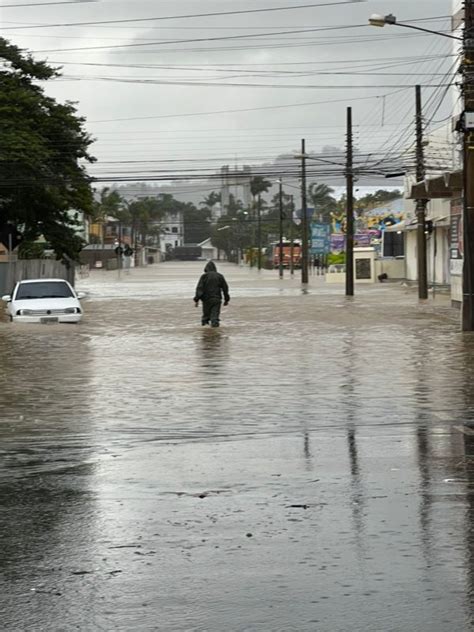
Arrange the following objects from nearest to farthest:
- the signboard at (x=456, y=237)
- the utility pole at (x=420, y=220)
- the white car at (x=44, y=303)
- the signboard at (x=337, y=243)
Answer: the white car at (x=44, y=303) < the signboard at (x=456, y=237) < the utility pole at (x=420, y=220) < the signboard at (x=337, y=243)

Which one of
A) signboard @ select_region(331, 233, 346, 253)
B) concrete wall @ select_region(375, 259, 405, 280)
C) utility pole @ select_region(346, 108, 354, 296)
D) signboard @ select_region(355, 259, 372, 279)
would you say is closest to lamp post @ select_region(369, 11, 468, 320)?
utility pole @ select_region(346, 108, 354, 296)

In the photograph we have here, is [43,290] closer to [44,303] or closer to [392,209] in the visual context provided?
[44,303]

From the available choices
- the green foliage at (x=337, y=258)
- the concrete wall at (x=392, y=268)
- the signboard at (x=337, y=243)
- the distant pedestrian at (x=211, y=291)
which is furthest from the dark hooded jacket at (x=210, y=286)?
the signboard at (x=337, y=243)

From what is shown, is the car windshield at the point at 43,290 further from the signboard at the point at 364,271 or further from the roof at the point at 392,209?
the roof at the point at 392,209

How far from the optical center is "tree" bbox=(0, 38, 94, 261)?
2221 inches

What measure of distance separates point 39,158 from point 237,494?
48489mm

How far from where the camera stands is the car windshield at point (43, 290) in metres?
34.7

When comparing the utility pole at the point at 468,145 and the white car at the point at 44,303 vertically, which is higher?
the utility pole at the point at 468,145

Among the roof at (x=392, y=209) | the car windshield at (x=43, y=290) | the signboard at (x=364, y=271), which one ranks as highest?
the roof at (x=392, y=209)

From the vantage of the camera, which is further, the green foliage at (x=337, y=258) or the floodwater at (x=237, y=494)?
the green foliage at (x=337, y=258)

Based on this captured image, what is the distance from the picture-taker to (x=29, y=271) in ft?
218

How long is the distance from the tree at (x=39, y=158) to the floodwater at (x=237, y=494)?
116 ft

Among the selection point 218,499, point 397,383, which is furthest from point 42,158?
point 218,499

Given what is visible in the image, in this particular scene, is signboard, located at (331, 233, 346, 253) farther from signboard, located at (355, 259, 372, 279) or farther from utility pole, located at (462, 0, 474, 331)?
utility pole, located at (462, 0, 474, 331)
